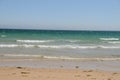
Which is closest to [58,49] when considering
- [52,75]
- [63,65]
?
[63,65]

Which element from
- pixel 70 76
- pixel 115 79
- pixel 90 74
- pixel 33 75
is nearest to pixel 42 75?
pixel 33 75

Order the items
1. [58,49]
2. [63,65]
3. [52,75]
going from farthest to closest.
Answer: [58,49]
[63,65]
[52,75]

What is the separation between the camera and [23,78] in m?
8.30

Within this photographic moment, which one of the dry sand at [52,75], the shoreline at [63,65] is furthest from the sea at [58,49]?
the dry sand at [52,75]

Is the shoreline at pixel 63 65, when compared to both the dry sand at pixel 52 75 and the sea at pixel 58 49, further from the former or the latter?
the sea at pixel 58 49

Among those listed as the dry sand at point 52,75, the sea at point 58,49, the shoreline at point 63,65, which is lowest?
the sea at point 58,49

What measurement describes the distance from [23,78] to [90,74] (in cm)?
237

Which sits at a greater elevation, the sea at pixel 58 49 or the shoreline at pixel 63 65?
the shoreline at pixel 63 65

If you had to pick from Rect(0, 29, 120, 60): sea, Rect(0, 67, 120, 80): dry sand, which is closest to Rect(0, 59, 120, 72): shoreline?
Rect(0, 67, 120, 80): dry sand

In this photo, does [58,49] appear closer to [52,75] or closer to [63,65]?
[63,65]

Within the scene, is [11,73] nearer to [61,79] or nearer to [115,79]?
[61,79]

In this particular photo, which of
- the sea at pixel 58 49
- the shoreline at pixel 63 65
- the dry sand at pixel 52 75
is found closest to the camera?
the dry sand at pixel 52 75

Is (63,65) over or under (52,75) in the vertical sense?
under

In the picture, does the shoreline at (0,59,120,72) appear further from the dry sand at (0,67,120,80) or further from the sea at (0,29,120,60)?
the sea at (0,29,120,60)
